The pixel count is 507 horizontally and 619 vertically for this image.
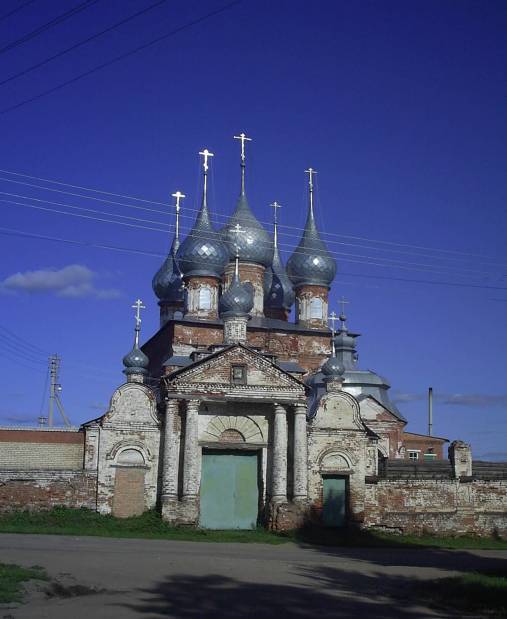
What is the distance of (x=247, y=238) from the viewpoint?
41250mm

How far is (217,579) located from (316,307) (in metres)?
27.6

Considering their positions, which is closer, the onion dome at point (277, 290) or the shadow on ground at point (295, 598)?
the shadow on ground at point (295, 598)

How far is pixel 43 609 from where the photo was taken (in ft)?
36.3

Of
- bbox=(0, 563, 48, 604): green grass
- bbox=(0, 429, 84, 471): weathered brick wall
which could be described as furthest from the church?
bbox=(0, 563, 48, 604): green grass

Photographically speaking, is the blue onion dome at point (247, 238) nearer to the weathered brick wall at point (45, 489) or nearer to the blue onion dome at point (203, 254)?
the blue onion dome at point (203, 254)

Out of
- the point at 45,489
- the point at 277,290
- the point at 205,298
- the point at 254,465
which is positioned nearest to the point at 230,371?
the point at 254,465

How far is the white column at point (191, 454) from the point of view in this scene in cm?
2688

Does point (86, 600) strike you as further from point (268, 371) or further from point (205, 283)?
point (205, 283)

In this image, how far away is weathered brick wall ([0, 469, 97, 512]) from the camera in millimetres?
25828

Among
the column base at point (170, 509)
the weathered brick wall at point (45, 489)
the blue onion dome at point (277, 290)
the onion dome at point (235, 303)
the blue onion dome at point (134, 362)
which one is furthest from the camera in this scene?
the blue onion dome at point (277, 290)

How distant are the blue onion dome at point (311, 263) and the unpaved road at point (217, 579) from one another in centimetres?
2111

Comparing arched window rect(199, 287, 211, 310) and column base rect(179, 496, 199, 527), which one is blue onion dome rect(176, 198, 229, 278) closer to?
A: arched window rect(199, 287, 211, 310)

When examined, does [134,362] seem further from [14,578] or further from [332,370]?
[14,578]

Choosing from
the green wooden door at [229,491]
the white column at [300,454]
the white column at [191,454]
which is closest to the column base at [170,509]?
the white column at [191,454]
